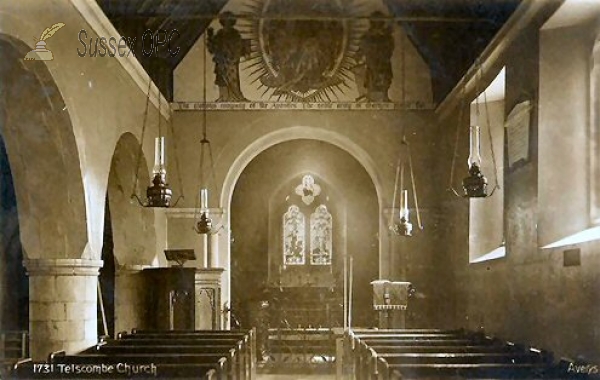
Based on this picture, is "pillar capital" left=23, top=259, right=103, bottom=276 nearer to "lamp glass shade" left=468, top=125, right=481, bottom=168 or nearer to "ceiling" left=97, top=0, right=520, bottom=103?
"ceiling" left=97, top=0, right=520, bottom=103

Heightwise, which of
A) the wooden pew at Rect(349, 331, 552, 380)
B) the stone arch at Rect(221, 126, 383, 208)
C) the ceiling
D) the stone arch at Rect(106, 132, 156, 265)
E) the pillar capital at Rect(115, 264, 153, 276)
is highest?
the ceiling

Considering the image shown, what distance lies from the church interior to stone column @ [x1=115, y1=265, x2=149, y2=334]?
3 centimetres

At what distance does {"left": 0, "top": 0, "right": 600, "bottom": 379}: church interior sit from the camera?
6785 millimetres

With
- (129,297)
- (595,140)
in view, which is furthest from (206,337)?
(595,140)

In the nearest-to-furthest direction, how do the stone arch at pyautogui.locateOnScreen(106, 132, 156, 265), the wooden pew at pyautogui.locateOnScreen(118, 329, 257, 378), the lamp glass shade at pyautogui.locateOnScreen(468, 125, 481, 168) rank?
the lamp glass shade at pyautogui.locateOnScreen(468, 125, 481, 168) → the wooden pew at pyautogui.locateOnScreen(118, 329, 257, 378) → the stone arch at pyautogui.locateOnScreen(106, 132, 156, 265)

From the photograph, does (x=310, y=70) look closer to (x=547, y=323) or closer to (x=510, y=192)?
(x=510, y=192)

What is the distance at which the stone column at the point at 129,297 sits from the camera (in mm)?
11078

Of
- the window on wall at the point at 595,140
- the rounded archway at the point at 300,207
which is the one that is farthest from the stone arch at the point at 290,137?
the window on wall at the point at 595,140

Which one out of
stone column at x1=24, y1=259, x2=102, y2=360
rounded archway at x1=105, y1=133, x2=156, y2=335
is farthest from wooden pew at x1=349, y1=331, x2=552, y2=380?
rounded archway at x1=105, y1=133, x2=156, y2=335

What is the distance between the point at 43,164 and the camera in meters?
7.61

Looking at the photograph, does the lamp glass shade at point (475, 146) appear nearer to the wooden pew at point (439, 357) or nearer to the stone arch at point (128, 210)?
the wooden pew at point (439, 357)

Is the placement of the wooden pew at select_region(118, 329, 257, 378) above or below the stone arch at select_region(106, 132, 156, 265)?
below

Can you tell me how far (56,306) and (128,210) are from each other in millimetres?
3762

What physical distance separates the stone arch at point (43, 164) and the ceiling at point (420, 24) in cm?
95
